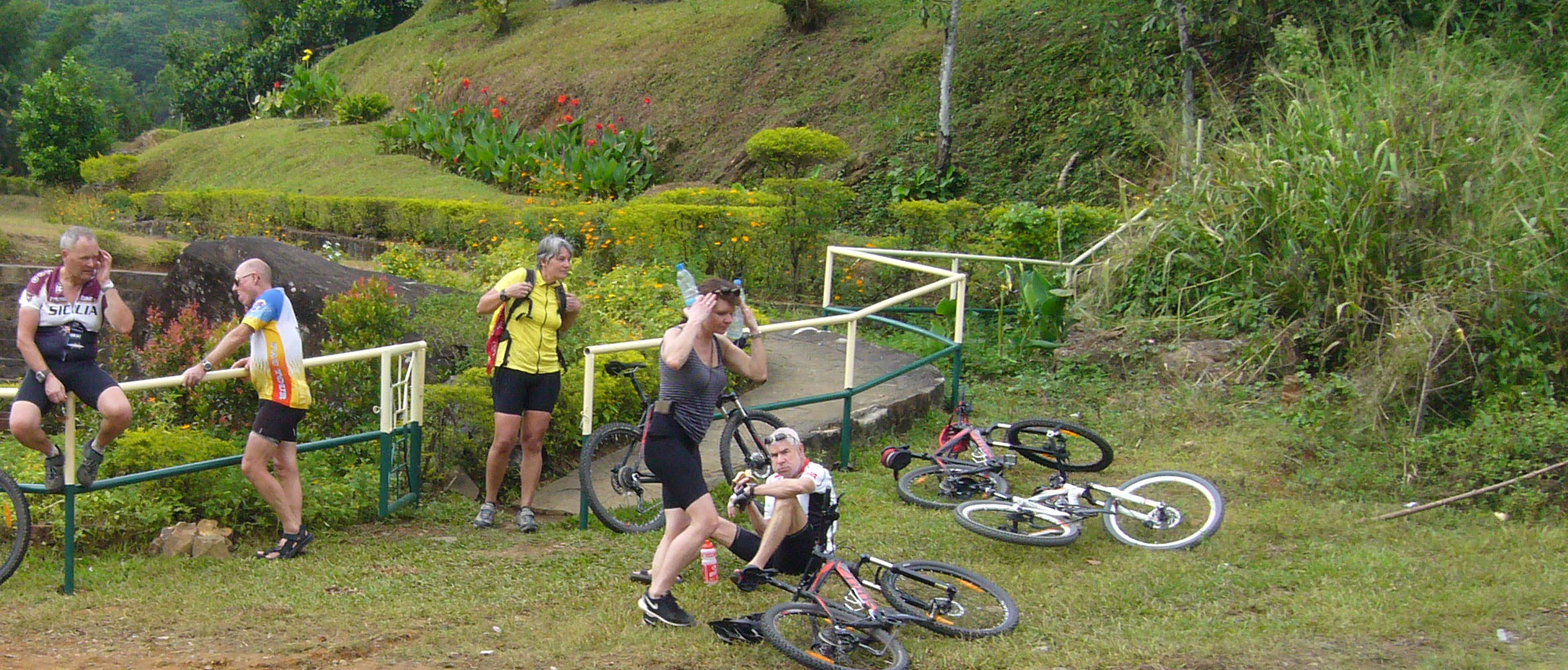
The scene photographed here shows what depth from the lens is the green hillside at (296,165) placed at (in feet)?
68.0

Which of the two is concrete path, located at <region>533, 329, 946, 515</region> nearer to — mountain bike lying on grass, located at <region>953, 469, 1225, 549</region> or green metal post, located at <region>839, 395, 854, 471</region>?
green metal post, located at <region>839, 395, 854, 471</region>

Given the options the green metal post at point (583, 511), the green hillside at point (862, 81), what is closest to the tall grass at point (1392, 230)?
the green hillside at point (862, 81)

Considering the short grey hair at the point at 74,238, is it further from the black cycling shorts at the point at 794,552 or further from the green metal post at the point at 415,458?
the black cycling shorts at the point at 794,552

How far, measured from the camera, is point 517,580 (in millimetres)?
5512

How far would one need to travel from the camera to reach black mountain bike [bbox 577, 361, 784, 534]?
6285 mm

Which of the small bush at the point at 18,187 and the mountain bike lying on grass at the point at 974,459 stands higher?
the mountain bike lying on grass at the point at 974,459

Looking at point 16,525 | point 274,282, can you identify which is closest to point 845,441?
point 16,525

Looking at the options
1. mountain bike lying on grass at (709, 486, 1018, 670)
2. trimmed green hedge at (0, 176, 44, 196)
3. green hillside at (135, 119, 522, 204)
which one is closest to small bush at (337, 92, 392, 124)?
A: green hillside at (135, 119, 522, 204)

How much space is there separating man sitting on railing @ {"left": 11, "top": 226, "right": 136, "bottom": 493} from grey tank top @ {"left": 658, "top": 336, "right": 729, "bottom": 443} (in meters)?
2.53

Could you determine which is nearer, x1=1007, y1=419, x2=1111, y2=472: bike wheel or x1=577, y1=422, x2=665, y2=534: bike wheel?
x1=577, y1=422, x2=665, y2=534: bike wheel

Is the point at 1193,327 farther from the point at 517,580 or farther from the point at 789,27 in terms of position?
the point at 789,27

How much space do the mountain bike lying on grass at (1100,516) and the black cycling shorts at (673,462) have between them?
1.51m

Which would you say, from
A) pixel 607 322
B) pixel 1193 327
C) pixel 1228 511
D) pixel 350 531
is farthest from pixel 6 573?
pixel 1193 327

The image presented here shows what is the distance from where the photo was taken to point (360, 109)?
27.5m
